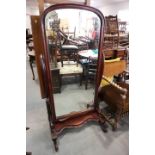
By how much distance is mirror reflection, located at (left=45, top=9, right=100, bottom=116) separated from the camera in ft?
5.07

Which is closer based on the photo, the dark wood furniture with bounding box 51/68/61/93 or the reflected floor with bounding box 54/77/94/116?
the dark wood furniture with bounding box 51/68/61/93

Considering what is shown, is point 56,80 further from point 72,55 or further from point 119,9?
point 119,9

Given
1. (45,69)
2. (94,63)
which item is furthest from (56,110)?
(94,63)

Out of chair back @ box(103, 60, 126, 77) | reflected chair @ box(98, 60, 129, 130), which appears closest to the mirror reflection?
reflected chair @ box(98, 60, 129, 130)

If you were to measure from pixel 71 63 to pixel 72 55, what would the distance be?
0.11 metres

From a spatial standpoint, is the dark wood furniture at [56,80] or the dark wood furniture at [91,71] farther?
the dark wood furniture at [91,71]

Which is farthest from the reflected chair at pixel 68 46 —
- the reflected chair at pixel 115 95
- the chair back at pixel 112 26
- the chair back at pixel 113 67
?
the chair back at pixel 112 26

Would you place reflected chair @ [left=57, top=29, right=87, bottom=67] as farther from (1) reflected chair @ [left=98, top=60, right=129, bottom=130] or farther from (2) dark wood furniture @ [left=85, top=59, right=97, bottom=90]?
(1) reflected chair @ [left=98, top=60, right=129, bottom=130]

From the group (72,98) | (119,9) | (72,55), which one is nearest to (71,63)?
(72,55)

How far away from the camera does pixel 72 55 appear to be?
177cm

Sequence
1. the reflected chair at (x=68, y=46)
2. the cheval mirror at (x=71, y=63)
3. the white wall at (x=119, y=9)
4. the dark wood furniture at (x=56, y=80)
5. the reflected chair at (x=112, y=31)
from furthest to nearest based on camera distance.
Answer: the white wall at (x=119, y=9)
the reflected chair at (x=112, y=31)
the dark wood furniture at (x=56, y=80)
the reflected chair at (x=68, y=46)
the cheval mirror at (x=71, y=63)

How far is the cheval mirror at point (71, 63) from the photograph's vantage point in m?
1.51

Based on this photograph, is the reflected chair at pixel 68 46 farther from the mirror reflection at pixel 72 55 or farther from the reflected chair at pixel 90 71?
the reflected chair at pixel 90 71
